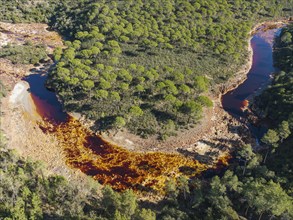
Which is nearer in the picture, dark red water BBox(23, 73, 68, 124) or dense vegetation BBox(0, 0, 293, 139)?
dense vegetation BBox(0, 0, 293, 139)

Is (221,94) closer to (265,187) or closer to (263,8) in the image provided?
(265,187)

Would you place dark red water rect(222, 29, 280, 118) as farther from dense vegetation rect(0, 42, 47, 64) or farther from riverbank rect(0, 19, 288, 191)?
dense vegetation rect(0, 42, 47, 64)

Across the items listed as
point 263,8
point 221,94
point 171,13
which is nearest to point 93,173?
point 221,94

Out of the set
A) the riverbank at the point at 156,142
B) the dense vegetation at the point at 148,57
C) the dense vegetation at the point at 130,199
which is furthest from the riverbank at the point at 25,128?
the dense vegetation at the point at 148,57

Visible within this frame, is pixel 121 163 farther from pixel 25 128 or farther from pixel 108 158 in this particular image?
pixel 25 128

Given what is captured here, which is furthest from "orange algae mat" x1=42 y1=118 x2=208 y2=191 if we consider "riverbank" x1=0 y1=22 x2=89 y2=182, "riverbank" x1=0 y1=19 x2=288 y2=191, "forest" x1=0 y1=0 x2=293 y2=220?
"forest" x1=0 y1=0 x2=293 y2=220

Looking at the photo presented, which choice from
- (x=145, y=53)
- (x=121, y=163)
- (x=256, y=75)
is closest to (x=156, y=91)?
(x=145, y=53)
